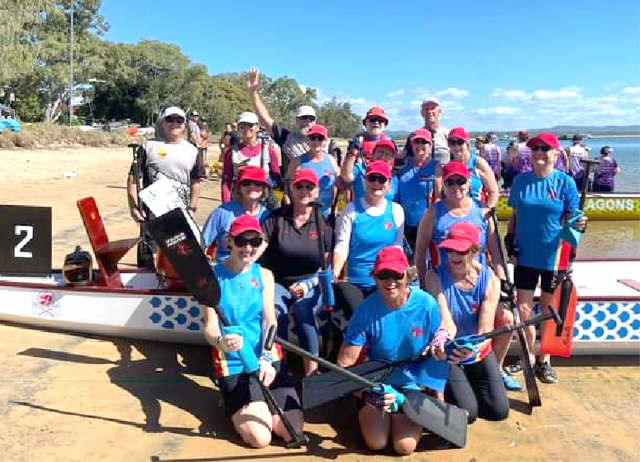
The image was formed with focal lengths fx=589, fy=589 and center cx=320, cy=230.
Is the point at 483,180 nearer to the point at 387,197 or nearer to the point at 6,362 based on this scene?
the point at 387,197

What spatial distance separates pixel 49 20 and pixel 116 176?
3354 centimetres

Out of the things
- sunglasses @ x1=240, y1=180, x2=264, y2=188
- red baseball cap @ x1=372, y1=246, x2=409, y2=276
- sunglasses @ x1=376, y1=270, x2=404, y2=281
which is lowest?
sunglasses @ x1=376, y1=270, x2=404, y2=281

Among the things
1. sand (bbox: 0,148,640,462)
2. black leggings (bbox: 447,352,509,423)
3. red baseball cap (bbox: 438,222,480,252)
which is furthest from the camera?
black leggings (bbox: 447,352,509,423)

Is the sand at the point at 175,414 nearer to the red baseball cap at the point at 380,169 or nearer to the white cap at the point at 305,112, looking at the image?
the red baseball cap at the point at 380,169

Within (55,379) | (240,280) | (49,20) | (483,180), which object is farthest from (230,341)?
(49,20)

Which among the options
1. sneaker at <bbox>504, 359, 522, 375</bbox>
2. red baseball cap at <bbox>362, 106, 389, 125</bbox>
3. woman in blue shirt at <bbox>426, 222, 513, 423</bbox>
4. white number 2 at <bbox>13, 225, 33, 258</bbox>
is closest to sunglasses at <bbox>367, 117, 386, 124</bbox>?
red baseball cap at <bbox>362, 106, 389, 125</bbox>

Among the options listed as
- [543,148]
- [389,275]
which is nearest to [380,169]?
[389,275]

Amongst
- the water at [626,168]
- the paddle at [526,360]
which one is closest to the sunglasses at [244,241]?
the paddle at [526,360]

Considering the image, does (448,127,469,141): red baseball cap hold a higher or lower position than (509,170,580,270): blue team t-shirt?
higher

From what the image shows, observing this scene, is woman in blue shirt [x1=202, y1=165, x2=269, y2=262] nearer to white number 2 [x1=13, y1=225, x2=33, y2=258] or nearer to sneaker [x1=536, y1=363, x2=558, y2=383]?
white number 2 [x1=13, y1=225, x2=33, y2=258]

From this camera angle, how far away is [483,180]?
4.89 metres

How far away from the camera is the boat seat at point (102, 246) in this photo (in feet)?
16.8

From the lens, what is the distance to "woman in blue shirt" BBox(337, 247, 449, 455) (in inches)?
131

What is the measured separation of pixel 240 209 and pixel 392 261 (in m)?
1.48
